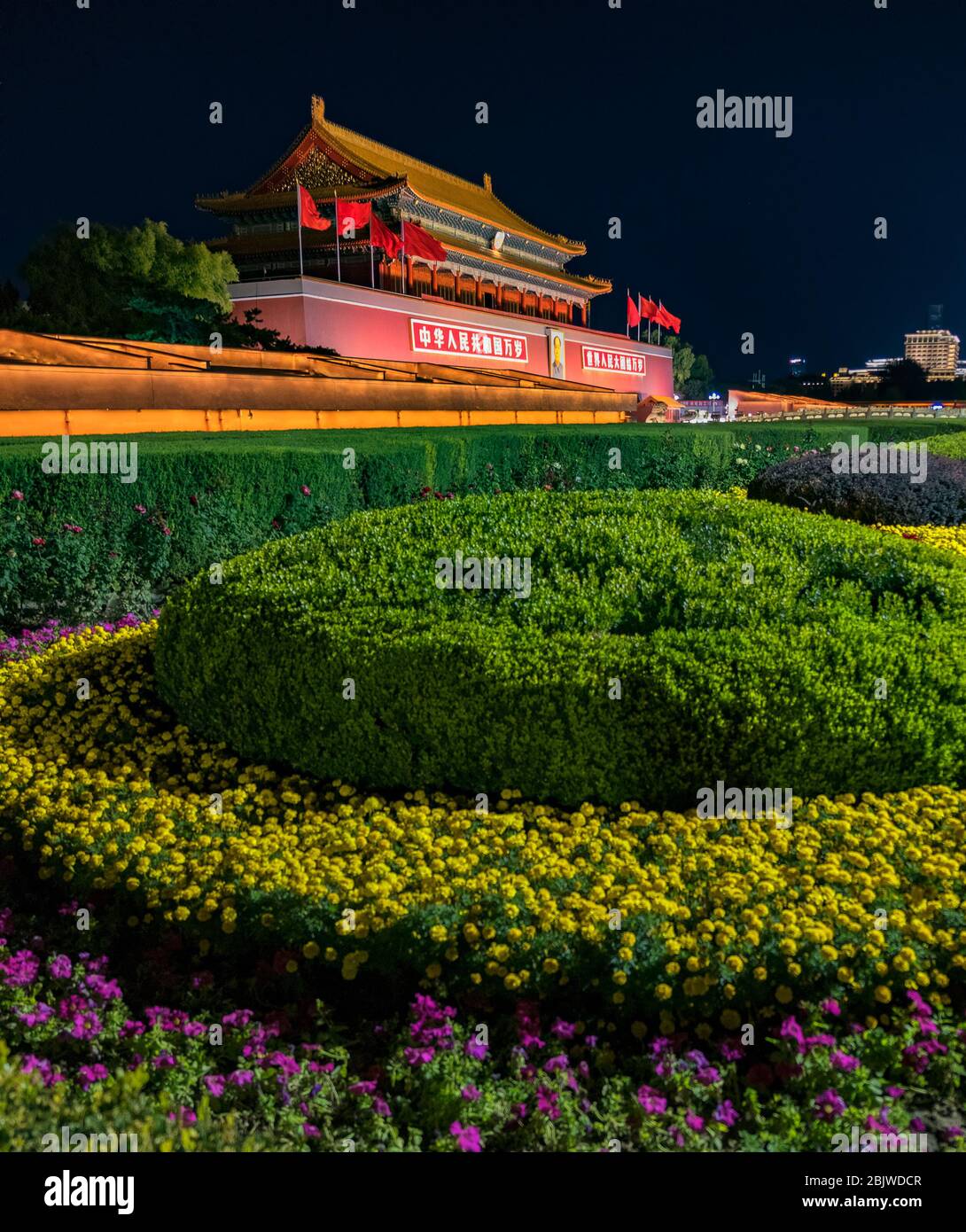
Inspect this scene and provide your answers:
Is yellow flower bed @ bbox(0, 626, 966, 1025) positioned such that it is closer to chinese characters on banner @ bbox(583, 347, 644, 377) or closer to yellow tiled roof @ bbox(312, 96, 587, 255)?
yellow tiled roof @ bbox(312, 96, 587, 255)

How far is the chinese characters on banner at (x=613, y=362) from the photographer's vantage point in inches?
1551

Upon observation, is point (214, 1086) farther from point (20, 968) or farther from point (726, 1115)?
point (726, 1115)

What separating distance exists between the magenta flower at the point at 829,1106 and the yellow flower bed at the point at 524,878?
1.02 ft

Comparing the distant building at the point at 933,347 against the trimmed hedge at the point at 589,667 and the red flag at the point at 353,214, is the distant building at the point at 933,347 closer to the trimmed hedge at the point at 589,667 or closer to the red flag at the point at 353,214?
the red flag at the point at 353,214

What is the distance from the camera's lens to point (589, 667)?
12.3 feet

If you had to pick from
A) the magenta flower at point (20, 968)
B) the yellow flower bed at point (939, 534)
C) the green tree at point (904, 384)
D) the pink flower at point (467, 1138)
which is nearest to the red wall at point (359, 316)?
the yellow flower bed at point (939, 534)

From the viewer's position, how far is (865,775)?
3.78 m

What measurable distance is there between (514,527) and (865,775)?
7.01ft

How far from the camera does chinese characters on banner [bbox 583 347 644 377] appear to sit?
39391 mm

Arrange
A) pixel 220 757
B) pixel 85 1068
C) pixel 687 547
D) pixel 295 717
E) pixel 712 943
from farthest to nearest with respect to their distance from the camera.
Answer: pixel 687 547
pixel 220 757
pixel 295 717
pixel 712 943
pixel 85 1068

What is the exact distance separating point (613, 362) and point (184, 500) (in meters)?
36.8
